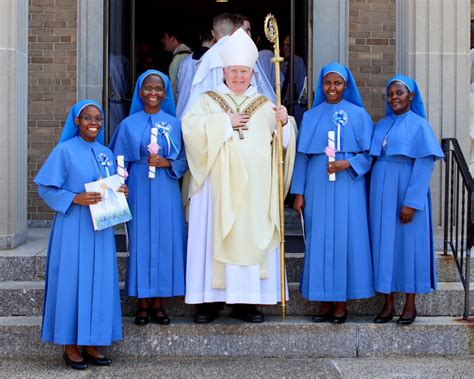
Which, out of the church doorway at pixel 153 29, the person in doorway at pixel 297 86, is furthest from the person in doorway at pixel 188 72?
the person in doorway at pixel 297 86

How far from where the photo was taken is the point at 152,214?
18.7 ft

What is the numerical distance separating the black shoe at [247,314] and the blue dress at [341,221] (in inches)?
15.0

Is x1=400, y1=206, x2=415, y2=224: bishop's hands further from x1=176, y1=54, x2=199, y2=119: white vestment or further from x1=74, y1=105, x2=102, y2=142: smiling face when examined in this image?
x1=176, y1=54, x2=199, y2=119: white vestment

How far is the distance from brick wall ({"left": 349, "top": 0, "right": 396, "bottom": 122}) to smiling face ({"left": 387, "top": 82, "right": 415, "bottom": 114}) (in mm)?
2547

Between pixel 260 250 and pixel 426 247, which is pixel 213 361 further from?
pixel 426 247

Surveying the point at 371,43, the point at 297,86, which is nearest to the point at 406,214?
the point at 297,86

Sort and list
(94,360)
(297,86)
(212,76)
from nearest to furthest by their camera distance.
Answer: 1. (94,360)
2. (212,76)
3. (297,86)

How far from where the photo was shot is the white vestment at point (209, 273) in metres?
5.64

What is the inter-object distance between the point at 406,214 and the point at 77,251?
228cm

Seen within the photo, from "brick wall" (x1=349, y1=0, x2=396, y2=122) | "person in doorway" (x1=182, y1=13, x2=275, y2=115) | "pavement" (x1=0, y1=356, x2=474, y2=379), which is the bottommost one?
"pavement" (x1=0, y1=356, x2=474, y2=379)

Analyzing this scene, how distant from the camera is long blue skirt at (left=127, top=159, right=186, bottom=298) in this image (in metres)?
5.68

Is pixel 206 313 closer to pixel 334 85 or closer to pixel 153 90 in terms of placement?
pixel 153 90

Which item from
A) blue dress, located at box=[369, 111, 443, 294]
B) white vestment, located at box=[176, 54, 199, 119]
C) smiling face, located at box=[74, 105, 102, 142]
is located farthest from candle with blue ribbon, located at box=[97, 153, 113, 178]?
white vestment, located at box=[176, 54, 199, 119]

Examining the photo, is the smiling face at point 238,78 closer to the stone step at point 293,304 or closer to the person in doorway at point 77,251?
the person in doorway at point 77,251
